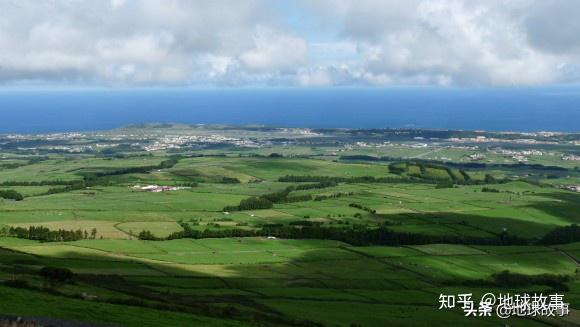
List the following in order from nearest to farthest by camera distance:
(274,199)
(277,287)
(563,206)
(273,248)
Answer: (277,287) < (273,248) < (563,206) < (274,199)

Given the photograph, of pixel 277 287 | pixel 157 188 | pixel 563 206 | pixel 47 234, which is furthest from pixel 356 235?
pixel 157 188

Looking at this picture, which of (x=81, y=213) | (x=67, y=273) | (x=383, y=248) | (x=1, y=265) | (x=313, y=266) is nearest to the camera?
(x=67, y=273)

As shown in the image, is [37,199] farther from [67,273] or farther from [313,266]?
[67,273]

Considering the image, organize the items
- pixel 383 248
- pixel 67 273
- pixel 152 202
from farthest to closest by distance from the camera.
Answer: pixel 152 202
pixel 383 248
pixel 67 273

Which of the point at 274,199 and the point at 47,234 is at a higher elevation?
the point at 47,234

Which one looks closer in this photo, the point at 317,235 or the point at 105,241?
the point at 105,241

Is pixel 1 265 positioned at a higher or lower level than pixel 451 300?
higher

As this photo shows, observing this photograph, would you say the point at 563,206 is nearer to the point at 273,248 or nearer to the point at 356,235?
the point at 356,235

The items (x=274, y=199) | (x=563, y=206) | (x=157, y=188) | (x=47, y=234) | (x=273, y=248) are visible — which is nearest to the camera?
(x=47, y=234)

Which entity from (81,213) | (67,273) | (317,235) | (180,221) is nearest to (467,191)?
(317,235)

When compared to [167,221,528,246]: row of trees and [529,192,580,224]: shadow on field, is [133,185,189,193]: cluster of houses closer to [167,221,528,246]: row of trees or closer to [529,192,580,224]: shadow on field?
[167,221,528,246]: row of trees
